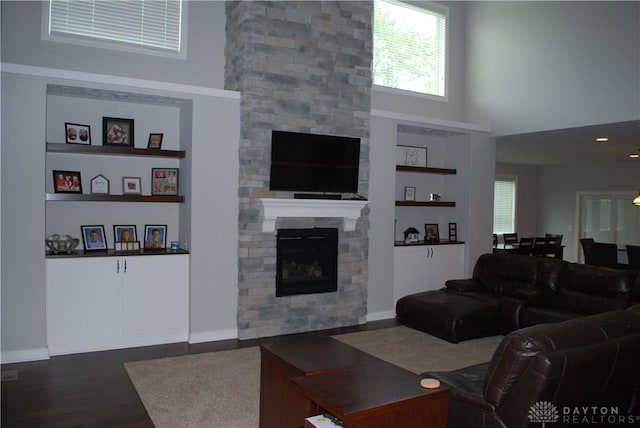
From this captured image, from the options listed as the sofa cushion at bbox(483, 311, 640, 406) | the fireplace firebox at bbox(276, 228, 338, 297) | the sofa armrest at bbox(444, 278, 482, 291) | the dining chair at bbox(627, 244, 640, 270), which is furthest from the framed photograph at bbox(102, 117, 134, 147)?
the dining chair at bbox(627, 244, 640, 270)

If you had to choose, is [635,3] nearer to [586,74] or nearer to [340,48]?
[586,74]

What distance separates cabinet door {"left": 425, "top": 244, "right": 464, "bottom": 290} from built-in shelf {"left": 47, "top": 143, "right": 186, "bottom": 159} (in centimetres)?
380

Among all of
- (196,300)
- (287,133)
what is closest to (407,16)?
(287,133)

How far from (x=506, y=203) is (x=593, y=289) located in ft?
24.2

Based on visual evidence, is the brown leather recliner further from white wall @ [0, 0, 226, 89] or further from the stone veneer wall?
white wall @ [0, 0, 226, 89]

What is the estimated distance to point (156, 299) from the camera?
526cm

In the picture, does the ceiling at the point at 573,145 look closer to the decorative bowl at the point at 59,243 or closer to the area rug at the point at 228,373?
the area rug at the point at 228,373

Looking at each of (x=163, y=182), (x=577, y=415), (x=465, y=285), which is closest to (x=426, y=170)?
(x=465, y=285)

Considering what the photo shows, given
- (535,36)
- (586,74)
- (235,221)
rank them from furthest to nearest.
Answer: (535,36), (586,74), (235,221)

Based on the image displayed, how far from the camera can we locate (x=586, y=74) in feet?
21.1

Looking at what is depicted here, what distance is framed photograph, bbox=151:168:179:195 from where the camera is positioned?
5.63 meters

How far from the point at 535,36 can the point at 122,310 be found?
21.7 ft

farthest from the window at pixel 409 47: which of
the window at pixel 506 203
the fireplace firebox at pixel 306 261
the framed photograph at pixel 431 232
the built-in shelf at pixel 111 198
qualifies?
the window at pixel 506 203

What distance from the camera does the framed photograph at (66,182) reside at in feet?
16.9
